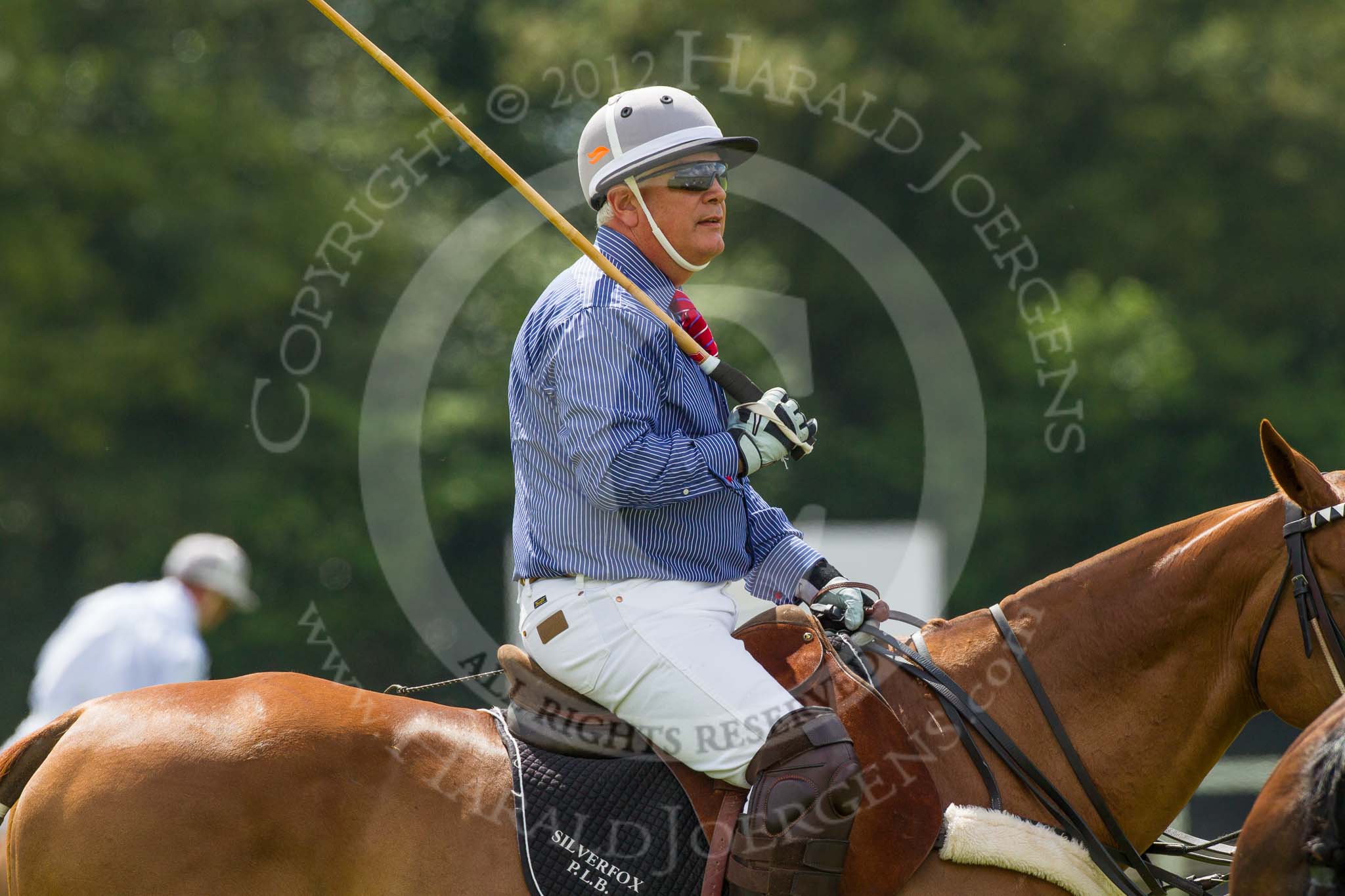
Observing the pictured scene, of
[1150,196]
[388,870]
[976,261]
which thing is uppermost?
[1150,196]

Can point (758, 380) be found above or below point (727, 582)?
above

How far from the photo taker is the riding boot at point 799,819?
3322 mm

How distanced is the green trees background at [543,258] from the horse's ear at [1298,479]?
39.8ft

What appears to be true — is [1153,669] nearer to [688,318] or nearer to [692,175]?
[688,318]

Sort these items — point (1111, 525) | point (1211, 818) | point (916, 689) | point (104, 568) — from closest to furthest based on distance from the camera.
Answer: point (916, 689) → point (1211, 818) → point (104, 568) → point (1111, 525)

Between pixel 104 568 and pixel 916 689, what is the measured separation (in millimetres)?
14324

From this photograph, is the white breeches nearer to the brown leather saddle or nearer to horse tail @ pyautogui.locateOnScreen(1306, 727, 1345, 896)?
the brown leather saddle

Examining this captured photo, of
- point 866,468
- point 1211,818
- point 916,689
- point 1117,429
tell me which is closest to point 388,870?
point 916,689

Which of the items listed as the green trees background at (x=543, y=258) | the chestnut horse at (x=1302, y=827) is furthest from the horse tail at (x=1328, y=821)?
the green trees background at (x=543, y=258)

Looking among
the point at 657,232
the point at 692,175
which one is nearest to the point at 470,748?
the point at 657,232

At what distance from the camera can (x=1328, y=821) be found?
8.29ft

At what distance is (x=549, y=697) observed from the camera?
3643 mm

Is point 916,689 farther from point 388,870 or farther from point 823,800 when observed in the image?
point 388,870

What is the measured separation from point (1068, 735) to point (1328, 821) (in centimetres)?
107
